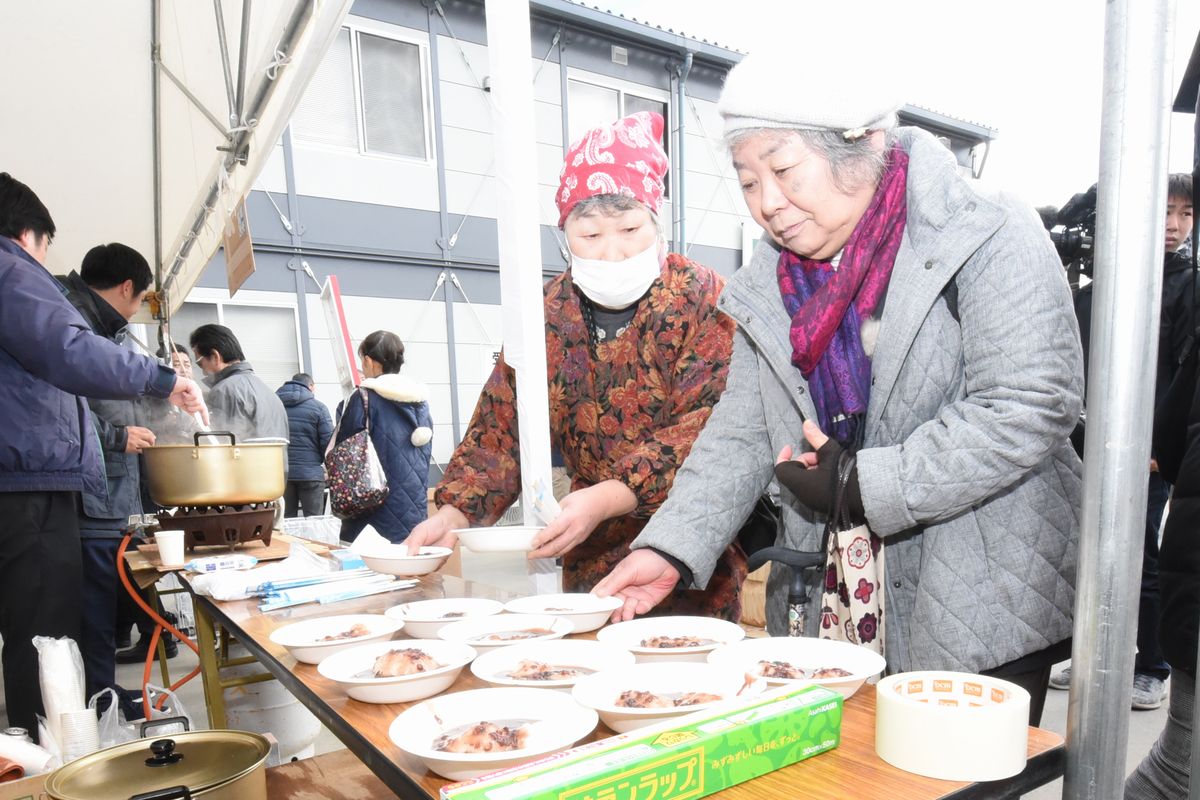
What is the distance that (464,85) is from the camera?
8469mm

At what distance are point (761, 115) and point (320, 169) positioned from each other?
7.29 metres

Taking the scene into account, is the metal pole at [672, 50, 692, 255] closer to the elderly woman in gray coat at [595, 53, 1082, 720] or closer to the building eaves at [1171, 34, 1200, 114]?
the building eaves at [1171, 34, 1200, 114]

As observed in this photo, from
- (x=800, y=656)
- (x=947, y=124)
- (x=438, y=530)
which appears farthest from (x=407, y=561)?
(x=947, y=124)

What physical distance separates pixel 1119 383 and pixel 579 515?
0.99 metres

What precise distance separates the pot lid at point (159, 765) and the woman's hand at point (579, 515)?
0.62 metres

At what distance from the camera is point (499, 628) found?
1244mm

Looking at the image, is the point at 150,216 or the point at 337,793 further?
the point at 150,216

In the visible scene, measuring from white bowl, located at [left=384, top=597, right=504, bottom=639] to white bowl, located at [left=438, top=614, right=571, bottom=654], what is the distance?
0.10 ft

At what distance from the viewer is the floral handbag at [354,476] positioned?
3734mm

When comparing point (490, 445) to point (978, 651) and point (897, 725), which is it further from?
point (897, 725)

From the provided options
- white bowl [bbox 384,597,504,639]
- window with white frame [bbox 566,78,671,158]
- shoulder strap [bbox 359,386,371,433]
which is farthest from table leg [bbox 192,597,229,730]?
window with white frame [bbox 566,78,671,158]

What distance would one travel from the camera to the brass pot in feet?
8.61

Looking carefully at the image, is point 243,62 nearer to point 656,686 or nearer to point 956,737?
point 656,686

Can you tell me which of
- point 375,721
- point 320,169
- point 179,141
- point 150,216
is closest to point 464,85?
point 320,169
